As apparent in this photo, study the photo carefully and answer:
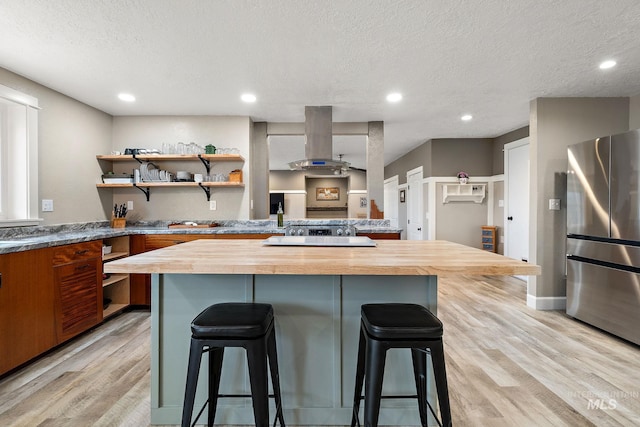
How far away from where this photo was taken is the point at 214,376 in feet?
4.67

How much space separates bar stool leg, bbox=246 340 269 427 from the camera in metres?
1.18

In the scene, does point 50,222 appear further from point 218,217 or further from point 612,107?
point 612,107

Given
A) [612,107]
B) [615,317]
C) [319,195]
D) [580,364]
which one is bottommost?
[580,364]

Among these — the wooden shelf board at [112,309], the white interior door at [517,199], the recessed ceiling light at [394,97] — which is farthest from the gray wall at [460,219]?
the wooden shelf board at [112,309]

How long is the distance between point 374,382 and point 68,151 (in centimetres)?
380

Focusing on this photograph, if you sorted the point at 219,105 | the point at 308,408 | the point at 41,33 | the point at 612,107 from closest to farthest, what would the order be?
the point at 308,408 < the point at 41,33 < the point at 612,107 < the point at 219,105

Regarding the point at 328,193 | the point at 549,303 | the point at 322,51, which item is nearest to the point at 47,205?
the point at 322,51

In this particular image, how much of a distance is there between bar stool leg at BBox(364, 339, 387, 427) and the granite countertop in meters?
2.38

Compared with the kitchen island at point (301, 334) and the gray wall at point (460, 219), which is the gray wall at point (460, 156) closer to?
the gray wall at point (460, 219)

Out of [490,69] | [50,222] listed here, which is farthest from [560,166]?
[50,222]

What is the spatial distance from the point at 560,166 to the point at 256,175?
3672 mm

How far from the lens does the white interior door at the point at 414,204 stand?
240 inches

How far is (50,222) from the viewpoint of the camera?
3.07 m

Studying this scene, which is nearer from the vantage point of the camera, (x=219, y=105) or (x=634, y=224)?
(x=634, y=224)
